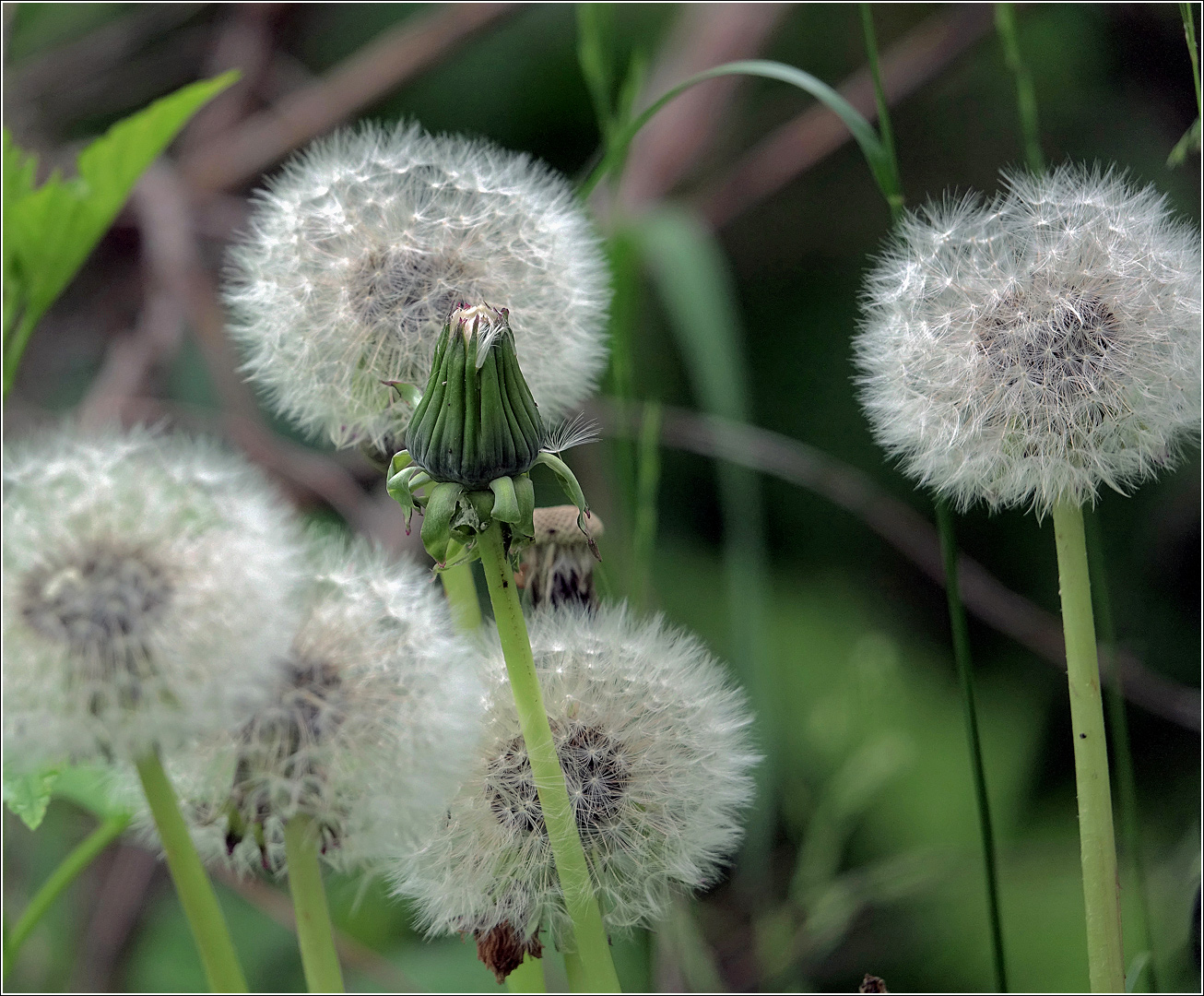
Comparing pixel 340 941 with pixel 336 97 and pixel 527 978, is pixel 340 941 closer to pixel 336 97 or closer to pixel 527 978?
pixel 527 978

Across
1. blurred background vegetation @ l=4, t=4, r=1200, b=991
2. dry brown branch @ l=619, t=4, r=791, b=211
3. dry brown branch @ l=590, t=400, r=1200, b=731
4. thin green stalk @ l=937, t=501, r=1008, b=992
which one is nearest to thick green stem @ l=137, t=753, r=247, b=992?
thin green stalk @ l=937, t=501, r=1008, b=992

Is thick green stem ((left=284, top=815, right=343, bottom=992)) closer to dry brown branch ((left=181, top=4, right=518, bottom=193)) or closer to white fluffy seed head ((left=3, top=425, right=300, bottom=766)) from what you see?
white fluffy seed head ((left=3, top=425, right=300, bottom=766))

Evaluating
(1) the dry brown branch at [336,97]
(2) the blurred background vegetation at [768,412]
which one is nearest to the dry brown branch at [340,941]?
(2) the blurred background vegetation at [768,412]

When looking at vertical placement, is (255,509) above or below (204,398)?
below

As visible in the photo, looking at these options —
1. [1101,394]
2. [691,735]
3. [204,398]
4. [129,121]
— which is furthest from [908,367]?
[204,398]

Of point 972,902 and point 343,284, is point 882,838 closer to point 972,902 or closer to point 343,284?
point 972,902

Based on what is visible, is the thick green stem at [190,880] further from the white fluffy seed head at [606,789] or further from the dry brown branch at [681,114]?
the dry brown branch at [681,114]
